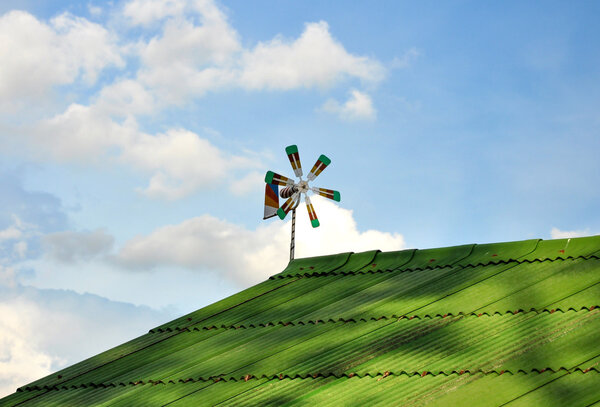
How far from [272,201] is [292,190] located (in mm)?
833

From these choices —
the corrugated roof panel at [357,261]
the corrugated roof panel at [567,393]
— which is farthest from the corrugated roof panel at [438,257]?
the corrugated roof panel at [567,393]

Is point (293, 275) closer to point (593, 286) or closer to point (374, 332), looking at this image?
point (374, 332)

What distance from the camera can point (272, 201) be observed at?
2070cm

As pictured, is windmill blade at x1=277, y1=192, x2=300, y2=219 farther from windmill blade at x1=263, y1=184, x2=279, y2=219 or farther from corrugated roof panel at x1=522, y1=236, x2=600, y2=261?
corrugated roof panel at x1=522, y1=236, x2=600, y2=261

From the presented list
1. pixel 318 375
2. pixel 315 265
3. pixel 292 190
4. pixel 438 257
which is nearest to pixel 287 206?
pixel 292 190

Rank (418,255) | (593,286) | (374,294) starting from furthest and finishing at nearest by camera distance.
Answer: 1. (418,255)
2. (374,294)
3. (593,286)

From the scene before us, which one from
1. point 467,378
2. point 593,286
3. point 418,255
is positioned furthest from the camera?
point 418,255

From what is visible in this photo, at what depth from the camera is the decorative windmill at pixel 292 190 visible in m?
19.9

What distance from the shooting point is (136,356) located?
39.7ft

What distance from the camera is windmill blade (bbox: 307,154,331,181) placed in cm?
2058

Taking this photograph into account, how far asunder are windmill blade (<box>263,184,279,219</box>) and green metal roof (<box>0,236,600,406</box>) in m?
6.53

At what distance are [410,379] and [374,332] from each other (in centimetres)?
170

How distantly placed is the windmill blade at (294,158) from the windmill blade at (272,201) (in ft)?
2.58

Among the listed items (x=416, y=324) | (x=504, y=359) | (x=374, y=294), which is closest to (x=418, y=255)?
(x=374, y=294)
